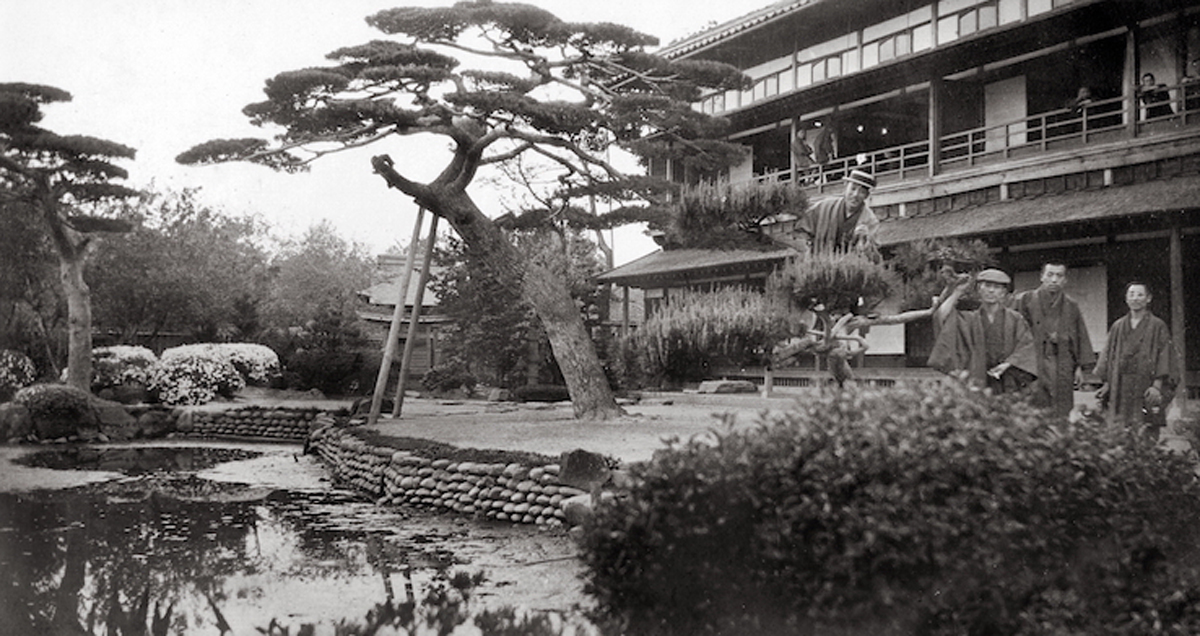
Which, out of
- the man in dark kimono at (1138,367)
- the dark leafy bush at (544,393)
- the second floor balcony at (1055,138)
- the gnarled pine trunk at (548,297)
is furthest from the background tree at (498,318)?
the man in dark kimono at (1138,367)

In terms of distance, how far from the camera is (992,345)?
153 inches

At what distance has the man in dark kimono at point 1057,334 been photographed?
4031 millimetres

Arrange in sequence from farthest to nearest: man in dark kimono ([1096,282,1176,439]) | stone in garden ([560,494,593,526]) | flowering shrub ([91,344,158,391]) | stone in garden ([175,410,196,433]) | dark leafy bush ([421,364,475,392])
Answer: dark leafy bush ([421,364,475,392]), stone in garden ([175,410,196,433]), flowering shrub ([91,344,158,391]), stone in garden ([560,494,593,526]), man in dark kimono ([1096,282,1176,439])

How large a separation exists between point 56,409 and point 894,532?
30.6 feet

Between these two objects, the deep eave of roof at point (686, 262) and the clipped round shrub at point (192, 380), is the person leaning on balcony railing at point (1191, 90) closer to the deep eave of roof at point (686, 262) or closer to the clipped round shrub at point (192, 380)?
the deep eave of roof at point (686, 262)

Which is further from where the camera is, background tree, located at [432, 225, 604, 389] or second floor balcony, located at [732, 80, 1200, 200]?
background tree, located at [432, 225, 604, 389]

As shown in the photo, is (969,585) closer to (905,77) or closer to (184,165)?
(184,165)

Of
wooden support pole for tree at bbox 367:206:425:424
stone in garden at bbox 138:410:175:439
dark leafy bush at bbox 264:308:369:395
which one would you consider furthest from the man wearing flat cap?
stone in garden at bbox 138:410:175:439

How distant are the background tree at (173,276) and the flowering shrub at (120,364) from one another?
0.46m

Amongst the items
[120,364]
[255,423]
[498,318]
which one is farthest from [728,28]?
[498,318]

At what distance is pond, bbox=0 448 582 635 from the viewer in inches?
175

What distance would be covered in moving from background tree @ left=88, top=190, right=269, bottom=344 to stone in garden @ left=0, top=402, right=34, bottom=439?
4.38 metres

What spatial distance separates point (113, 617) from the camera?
4051mm

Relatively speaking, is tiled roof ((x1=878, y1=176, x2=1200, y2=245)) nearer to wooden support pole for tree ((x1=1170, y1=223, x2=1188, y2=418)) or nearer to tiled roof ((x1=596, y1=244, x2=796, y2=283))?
wooden support pole for tree ((x1=1170, y1=223, x2=1188, y2=418))
